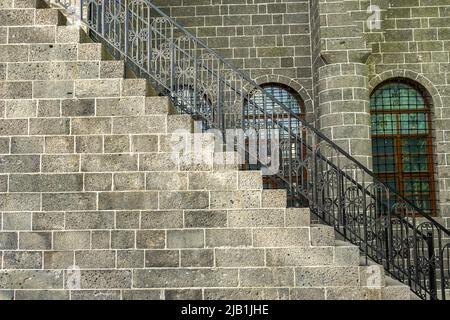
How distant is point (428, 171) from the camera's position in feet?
36.0

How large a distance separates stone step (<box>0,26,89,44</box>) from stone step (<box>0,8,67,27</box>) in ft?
0.21

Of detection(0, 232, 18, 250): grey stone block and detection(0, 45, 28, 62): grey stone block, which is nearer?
detection(0, 232, 18, 250): grey stone block

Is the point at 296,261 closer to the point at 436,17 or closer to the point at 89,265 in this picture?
the point at 89,265

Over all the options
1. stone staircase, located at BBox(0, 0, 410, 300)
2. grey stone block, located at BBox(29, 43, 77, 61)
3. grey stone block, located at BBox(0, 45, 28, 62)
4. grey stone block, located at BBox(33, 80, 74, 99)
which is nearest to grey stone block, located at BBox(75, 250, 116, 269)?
stone staircase, located at BBox(0, 0, 410, 300)

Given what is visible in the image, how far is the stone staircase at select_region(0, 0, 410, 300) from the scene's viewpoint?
655cm

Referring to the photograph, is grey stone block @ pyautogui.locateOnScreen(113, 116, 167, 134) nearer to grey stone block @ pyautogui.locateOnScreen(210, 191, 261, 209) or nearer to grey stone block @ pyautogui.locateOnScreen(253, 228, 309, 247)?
grey stone block @ pyautogui.locateOnScreen(210, 191, 261, 209)

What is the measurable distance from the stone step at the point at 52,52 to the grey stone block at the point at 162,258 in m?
2.36

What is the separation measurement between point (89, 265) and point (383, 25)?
7180mm

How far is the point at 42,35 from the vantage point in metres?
7.16

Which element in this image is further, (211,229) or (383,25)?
(383,25)

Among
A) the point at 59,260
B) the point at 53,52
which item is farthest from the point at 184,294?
the point at 53,52
